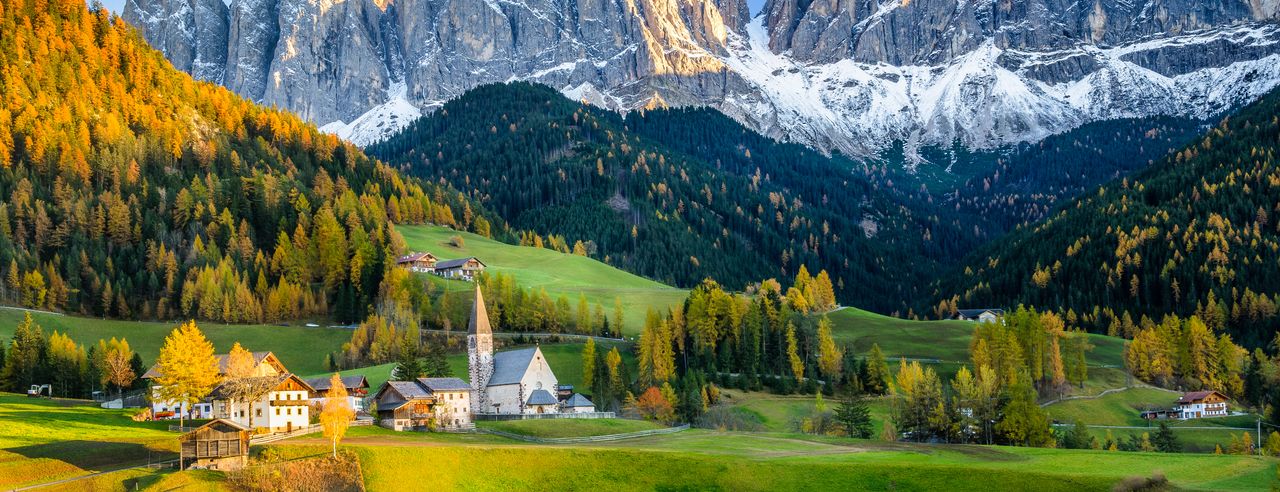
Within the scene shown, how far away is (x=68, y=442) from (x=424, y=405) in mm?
29586

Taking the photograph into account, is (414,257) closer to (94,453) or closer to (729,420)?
(729,420)

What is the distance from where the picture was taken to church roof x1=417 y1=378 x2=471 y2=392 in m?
102

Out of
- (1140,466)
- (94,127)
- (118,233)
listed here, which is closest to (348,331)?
(118,233)

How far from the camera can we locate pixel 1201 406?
433 feet

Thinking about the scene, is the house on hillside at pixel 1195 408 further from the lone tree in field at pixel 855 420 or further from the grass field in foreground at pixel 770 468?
the grass field in foreground at pixel 770 468

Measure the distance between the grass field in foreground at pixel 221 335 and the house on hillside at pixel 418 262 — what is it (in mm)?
30534

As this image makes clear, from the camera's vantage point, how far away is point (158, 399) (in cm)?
9938

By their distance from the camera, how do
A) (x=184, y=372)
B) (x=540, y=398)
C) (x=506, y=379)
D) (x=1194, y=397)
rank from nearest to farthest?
(x=184, y=372) → (x=540, y=398) → (x=506, y=379) → (x=1194, y=397)

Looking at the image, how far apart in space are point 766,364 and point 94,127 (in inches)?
5162

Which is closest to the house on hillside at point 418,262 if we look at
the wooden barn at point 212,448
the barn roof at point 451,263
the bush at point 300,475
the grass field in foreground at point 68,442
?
the barn roof at point 451,263

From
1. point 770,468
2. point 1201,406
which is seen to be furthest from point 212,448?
point 1201,406

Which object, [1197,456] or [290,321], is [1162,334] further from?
[290,321]

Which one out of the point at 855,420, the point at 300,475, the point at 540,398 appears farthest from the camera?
the point at 540,398

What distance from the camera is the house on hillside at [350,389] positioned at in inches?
4109
